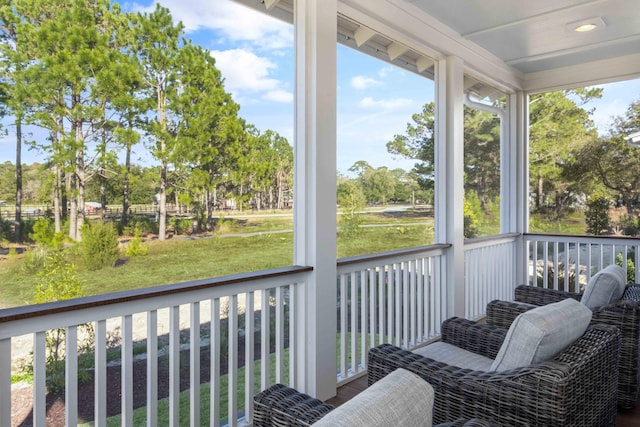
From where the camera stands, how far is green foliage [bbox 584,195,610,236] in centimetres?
461

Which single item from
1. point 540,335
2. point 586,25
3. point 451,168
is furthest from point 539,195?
point 540,335

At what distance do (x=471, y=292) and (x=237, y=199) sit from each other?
9.75 feet

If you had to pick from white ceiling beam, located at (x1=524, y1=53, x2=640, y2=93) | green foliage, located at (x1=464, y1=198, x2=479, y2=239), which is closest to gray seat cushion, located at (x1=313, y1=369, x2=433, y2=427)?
green foliage, located at (x1=464, y1=198, x2=479, y2=239)

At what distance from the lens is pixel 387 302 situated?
129 inches

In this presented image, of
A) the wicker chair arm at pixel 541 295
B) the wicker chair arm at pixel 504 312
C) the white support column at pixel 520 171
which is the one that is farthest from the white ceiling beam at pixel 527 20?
the wicker chair arm at pixel 504 312

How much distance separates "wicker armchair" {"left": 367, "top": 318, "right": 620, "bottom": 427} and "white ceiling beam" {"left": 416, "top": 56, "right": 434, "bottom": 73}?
263 cm

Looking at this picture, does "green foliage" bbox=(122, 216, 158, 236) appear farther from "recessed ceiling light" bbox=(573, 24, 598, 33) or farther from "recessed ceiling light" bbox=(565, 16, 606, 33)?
"recessed ceiling light" bbox=(573, 24, 598, 33)

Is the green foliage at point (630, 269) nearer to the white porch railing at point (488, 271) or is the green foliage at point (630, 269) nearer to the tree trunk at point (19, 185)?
the white porch railing at point (488, 271)

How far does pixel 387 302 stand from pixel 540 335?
176 cm

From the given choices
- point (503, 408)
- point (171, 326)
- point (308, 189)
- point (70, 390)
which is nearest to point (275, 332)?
point (171, 326)

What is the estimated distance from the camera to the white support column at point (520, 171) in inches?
201

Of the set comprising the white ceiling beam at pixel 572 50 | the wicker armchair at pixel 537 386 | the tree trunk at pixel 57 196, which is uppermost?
the white ceiling beam at pixel 572 50

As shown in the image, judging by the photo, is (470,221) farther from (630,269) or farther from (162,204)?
(162,204)

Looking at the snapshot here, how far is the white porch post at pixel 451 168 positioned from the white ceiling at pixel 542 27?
0.41 m
